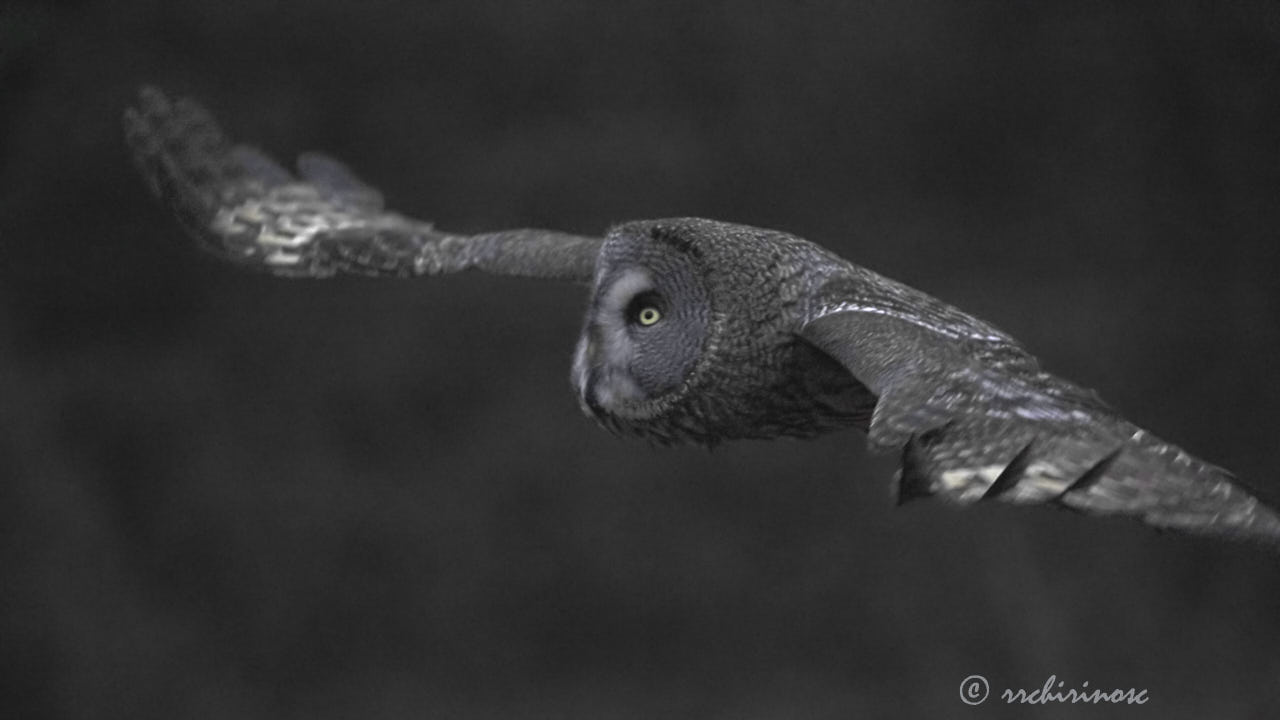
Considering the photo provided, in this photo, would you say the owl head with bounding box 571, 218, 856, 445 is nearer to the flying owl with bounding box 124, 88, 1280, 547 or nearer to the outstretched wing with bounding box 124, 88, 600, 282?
the flying owl with bounding box 124, 88, 1280, 547

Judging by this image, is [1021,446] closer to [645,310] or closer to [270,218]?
[645,310]

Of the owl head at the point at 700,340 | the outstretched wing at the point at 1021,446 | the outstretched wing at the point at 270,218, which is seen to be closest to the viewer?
the outstretched wing at the point at 1021,446

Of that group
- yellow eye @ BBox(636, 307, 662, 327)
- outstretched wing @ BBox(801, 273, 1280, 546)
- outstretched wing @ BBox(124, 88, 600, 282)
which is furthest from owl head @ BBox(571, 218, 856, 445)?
outstretched wing @ BBox(124, 88, 600, 282)

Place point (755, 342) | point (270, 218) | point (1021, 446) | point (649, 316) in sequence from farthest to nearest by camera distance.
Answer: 1. point (270, 218)
2. point (649, 316)
3. point (755, 342)
4. point (1021, 446)

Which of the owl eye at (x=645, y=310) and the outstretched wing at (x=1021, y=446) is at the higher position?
the owl eye at (x=645, y=310)

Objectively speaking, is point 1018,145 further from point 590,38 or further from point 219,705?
point 219,705

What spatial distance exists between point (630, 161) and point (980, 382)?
284cm

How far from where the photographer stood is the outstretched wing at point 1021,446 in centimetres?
203

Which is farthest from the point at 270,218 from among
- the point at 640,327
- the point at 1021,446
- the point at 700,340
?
the point at 1021,446

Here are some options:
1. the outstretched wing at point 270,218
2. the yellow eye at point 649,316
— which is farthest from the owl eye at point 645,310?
the outstretched wing at point 270,218

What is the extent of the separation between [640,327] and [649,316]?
0.03 m

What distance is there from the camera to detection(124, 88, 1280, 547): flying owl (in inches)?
81.4

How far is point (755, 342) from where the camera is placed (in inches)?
109

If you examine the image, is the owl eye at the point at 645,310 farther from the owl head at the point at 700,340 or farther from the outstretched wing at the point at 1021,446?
the outstretched wing at the point at 1021,446
